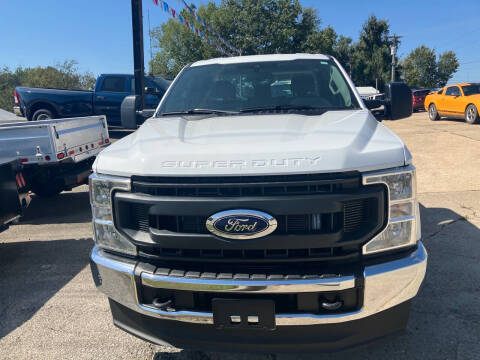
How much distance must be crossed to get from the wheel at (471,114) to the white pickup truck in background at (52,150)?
13857mm

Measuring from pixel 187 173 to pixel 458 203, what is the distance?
5058 mm

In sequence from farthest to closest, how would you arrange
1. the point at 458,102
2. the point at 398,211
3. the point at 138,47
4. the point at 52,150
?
the point at 458,102 < the point at 138,47 < the point at 52,150 < the point at 398,211

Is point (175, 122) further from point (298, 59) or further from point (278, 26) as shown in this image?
point (278, 26)

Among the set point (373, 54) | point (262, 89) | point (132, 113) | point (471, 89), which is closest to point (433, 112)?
point (471, 89)

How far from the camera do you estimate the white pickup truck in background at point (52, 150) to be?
5.16 metres

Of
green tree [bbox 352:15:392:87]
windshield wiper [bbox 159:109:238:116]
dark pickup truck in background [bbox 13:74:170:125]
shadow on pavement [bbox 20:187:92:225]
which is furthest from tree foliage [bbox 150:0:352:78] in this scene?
windshield wiper [bbox 159:109:238:116]

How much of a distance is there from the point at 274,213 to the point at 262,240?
0.44 ft

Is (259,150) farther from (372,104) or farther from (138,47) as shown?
(138,47)

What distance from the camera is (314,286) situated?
6.06 ft

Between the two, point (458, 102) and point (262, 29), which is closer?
point (458, 102)

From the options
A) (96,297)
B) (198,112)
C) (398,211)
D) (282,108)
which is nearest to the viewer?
(398,211)

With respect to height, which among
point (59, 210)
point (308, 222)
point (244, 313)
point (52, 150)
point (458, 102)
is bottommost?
point (59, 210)

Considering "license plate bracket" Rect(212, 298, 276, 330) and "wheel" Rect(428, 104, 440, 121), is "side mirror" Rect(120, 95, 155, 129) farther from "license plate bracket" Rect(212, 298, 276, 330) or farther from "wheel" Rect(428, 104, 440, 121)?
"wheel" Rect(428, 104, 440, 121)

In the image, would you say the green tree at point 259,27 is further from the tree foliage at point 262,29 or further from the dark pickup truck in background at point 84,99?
the dark pickup truck in background at point 84,99
